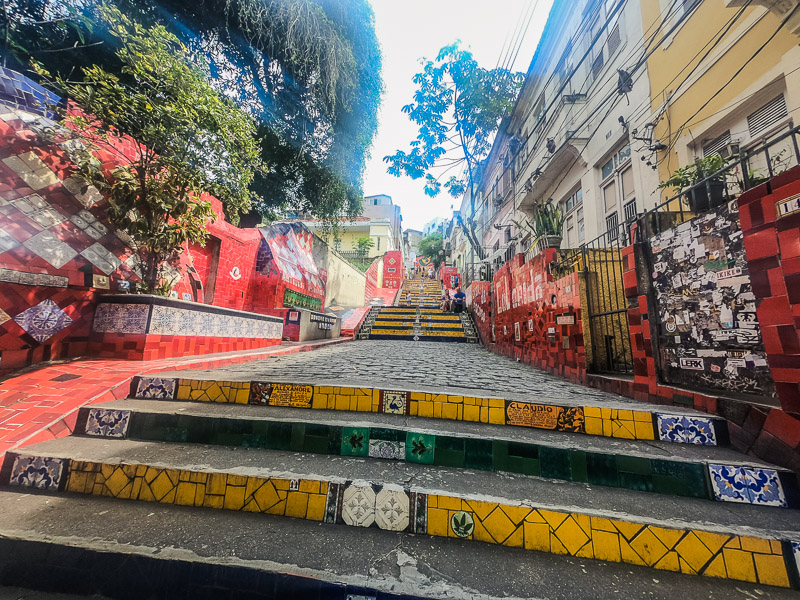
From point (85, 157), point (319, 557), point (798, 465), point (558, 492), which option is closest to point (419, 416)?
point (558, 492)

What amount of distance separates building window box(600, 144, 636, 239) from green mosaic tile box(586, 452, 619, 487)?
6387 mm

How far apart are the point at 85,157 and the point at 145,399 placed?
2.74 meters

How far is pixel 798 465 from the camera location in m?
1.51

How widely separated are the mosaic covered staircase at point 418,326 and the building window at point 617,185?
514 cm

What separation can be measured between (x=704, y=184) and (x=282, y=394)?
4572 millimetres

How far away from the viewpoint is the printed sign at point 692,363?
2277mm

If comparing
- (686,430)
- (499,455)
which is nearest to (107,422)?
(499,455)

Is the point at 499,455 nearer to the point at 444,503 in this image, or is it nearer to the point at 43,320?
the point at 444,503

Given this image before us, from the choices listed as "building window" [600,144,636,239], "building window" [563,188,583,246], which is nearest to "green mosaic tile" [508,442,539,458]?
"building window" [600,144,636,239]

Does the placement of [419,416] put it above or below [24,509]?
above

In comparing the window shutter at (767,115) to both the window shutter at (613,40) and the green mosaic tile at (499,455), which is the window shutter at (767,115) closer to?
the window shutter at (613,40)

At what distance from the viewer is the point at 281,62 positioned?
6.74 meters

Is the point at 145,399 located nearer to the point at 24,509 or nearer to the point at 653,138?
the point at 24,509

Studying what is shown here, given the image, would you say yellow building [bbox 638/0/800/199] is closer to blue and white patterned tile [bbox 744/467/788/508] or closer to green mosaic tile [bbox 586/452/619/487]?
blue and white patterned tile [bbox 744/467/788/508]
